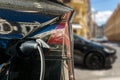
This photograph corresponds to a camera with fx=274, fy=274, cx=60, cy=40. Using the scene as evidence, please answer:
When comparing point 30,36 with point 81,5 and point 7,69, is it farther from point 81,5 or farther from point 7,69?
point 81,5

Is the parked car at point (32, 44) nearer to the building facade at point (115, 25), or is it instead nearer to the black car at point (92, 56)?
the black car at point (92, 56)

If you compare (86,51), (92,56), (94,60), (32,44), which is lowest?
(94,60)

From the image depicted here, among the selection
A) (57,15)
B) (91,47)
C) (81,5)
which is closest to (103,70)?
(91,47)

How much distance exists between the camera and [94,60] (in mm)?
9477

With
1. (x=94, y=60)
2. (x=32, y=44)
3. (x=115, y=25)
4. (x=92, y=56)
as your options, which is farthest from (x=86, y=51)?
(x=115, y=25)

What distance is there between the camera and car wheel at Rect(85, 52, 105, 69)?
30.8 feet

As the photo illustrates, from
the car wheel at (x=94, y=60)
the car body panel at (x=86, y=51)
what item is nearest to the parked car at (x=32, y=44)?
the car body panel at (x=86, y=51)

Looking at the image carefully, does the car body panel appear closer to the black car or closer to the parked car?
the black car

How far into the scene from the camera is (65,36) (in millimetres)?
2793

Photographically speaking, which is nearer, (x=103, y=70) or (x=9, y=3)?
(x=9, y=3)

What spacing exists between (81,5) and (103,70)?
2471cm

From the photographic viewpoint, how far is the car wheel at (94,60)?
9.37m

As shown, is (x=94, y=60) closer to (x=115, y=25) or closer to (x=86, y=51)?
(x=86, y=51)

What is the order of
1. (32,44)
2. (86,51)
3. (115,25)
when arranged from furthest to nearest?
(115,25), (86,51), (32,44)
